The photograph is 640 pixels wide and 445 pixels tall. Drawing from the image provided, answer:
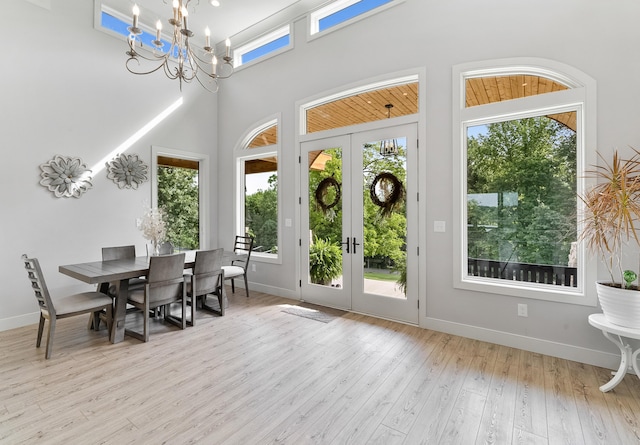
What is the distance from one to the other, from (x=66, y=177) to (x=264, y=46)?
148 inches

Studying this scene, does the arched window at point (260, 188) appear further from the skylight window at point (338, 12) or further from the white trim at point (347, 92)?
the skylight window at point (338, 12)

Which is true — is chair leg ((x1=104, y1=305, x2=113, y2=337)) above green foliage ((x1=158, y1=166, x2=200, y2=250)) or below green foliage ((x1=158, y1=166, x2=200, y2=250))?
below

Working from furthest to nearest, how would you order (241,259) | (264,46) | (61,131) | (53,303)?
(264,46)
(241,259)
(61,131)
(53,303)

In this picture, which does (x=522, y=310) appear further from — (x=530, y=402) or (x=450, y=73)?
(x=450, y=73)

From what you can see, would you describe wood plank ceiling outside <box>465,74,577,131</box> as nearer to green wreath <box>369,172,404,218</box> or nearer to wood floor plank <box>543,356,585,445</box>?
green wreath <box>369,172,404,218</box>

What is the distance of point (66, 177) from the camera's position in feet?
13.5

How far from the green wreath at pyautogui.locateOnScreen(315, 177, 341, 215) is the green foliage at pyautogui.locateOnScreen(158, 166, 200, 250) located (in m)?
2.62

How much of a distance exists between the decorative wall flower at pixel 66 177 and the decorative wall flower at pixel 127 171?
0.31 meters

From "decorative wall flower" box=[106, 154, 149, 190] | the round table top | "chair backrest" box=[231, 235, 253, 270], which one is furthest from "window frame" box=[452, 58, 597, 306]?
"decorative wall flower" box=[106, 154, 149, 190]

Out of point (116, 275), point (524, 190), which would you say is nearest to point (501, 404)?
point (524, 190)

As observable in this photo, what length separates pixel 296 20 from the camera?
16.1 ft

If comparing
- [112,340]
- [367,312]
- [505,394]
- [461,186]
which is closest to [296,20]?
[461,186]

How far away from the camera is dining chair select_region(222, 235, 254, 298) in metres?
4.84

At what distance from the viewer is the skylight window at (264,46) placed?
5.21 m
